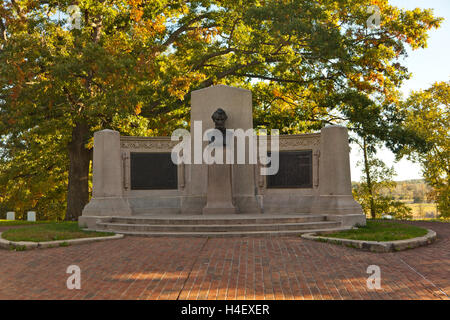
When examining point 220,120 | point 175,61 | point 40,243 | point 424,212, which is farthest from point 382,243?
point 424,212

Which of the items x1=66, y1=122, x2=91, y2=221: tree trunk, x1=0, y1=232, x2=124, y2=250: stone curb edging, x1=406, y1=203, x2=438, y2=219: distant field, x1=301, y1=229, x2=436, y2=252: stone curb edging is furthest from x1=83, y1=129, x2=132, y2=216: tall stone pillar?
x1=406, y1=203, x2=438, y2=219: distant field

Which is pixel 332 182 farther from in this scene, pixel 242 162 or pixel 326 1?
pixel 326 1

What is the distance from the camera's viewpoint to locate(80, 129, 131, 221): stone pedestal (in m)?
15.2

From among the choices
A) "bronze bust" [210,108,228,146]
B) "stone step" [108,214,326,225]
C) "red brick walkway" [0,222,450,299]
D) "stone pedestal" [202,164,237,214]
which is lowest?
"red brick walkway" [0,222,450,299]

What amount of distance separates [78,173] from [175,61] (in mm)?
8286

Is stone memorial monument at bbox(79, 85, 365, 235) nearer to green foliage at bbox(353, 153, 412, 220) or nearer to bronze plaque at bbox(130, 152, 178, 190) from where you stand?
bronze plaque at bbox(130, 152, 178, 190)

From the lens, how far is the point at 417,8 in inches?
861

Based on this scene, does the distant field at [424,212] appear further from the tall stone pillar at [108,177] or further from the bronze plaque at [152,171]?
the tall stone pillar at [108,177]

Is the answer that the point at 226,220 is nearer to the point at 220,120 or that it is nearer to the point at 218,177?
the point at 218,177

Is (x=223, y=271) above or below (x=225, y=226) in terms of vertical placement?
below

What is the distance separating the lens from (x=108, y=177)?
614 inches

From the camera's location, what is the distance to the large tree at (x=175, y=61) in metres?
18.8

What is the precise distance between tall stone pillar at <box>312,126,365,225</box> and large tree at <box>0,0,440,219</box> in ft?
19.7

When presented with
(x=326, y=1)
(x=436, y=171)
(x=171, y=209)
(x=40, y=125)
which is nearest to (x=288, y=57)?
(x=326, y=1)
